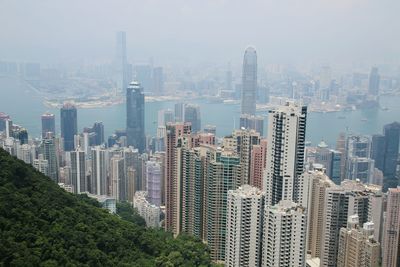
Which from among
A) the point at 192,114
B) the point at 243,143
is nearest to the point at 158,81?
the point at 192,114

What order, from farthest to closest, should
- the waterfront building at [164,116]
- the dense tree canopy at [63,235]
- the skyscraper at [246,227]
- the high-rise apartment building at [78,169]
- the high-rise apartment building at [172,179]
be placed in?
the waterfront building at [164,116]
the high-rise apartment building at [78,169]
the high-rise apartment building at [172,179]
the skyscraper at [246,227]
the dense tree canopy at [63,235]

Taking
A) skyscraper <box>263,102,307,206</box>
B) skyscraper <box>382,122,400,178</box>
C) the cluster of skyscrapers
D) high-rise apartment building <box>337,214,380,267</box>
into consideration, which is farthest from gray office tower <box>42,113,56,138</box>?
high-rise apartment building <box>337,214,380,267</box>

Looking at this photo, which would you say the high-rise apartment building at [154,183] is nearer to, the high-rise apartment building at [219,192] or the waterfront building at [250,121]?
the waterfront building at [250,121]

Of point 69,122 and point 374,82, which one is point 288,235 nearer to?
point 374,82

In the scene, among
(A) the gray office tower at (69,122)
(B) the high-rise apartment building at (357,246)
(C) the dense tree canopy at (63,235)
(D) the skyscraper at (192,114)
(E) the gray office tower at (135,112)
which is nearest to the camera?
(C) the dense tree canopy at (63,235)

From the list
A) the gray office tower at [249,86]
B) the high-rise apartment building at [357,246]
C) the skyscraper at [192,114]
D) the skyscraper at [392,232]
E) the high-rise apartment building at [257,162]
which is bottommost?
the high-rise apartment building at [357,246]

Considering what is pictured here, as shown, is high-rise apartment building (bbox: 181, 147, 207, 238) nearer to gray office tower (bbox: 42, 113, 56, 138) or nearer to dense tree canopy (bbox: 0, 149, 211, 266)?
dense tree canopy (bbox: 0, 149, 211, 266)

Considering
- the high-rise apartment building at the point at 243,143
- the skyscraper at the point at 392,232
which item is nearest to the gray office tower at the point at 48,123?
the high-rise apartment building at the point at 243,143
